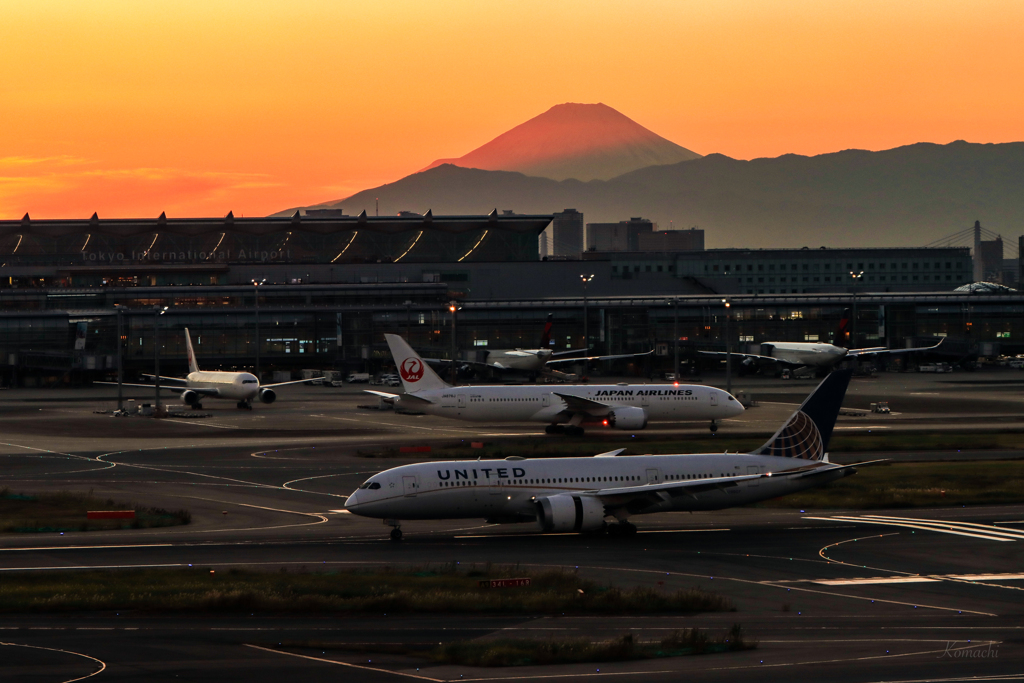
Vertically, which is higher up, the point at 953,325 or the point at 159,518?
the point at 953,325

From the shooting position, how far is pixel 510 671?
86.8 ft

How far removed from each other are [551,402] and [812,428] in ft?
133

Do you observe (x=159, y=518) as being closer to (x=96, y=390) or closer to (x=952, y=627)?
(x=952, y=627)

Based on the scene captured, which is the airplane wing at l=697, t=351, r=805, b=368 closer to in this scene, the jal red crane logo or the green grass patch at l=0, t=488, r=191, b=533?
the jal red crane logo

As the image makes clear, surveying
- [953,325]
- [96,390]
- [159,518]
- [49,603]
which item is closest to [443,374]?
[96,390]

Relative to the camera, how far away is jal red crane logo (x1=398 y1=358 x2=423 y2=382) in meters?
90.9

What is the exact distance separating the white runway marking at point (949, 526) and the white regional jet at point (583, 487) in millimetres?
3408

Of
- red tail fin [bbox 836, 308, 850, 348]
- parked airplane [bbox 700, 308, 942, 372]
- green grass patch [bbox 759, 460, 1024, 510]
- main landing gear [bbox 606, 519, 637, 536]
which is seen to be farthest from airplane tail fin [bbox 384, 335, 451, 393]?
red tail fin [bbox 836, 308, 850, 348]

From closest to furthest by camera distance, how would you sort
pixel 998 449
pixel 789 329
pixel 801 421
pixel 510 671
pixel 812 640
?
pixel 510 671 < pixel 812 640 < pixel 801 421 < pixel 998 449 < pixel 789 329

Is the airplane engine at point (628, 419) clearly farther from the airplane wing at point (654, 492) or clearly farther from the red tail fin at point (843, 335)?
the red tail fin at point (843, 335)

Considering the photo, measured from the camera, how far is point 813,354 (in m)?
152

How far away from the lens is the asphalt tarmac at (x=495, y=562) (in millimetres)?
26844

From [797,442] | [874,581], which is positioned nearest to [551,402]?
[797,442]

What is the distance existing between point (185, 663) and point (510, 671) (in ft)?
27.0
